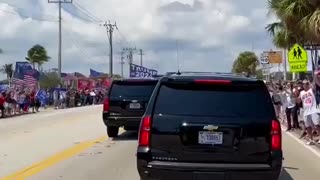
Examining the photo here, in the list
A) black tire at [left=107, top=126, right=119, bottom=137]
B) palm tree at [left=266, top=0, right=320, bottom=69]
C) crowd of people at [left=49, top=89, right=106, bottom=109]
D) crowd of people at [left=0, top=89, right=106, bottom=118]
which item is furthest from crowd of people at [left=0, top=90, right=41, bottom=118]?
palm tree at [left=266, top=0, right=320, bottom=69]

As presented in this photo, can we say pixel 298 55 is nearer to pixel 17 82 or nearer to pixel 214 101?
pixel 214 101

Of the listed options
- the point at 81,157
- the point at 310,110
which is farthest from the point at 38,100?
the point at 310,110

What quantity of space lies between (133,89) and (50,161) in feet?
19.1

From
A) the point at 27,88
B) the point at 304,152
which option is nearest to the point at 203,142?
the point at 304,152

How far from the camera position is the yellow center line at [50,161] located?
11.1 m

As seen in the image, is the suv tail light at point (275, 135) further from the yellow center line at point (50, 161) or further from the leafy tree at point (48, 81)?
the leafy tree at point (48, 81)

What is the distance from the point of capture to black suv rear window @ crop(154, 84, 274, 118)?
25.6 feet

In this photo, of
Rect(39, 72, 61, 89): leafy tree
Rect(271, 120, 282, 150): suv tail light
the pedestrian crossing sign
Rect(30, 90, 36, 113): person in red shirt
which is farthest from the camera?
Rect(39, 72, 61, 89): leafy tree

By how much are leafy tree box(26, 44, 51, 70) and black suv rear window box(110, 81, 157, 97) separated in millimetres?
75576

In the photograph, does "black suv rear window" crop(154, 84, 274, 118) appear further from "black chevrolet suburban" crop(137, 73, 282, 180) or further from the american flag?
the american flag

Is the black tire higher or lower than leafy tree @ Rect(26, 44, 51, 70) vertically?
lower

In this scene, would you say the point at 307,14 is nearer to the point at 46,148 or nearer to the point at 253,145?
the point at 46,148

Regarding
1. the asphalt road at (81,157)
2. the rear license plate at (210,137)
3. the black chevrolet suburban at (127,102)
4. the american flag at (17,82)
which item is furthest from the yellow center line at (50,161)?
the american flag at (17,82)

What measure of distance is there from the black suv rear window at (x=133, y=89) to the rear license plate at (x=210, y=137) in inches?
414
